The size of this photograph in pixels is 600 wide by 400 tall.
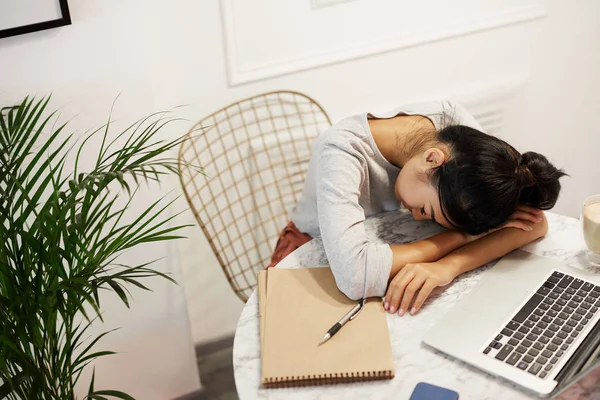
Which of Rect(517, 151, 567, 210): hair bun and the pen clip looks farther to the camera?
Rect(517, 151, 567, 210): hair bun

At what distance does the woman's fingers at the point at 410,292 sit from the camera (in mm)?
1402

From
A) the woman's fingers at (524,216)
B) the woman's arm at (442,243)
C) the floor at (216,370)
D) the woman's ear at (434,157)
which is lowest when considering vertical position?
the floor at (216,370)

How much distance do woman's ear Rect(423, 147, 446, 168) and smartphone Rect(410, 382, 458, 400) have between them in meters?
0.51

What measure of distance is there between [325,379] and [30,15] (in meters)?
1.09

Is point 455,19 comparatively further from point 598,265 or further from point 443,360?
point 443,360

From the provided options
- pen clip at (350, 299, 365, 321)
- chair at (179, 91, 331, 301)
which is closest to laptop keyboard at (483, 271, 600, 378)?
pen clip at (350, 299, 365, 321)

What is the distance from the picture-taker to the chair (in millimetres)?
2145

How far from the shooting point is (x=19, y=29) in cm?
161

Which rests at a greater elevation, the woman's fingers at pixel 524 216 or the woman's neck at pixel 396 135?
the woman's neck at pixel 396 135

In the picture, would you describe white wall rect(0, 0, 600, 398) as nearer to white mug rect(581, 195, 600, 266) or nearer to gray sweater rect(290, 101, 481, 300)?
gray sweater rect(290, 101, 481, 300)

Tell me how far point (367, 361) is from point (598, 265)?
601 mm

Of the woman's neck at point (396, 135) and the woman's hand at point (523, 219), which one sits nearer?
the woman's hand at point (523, 219)

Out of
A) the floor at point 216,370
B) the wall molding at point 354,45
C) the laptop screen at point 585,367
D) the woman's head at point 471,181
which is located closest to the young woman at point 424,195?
the woman's head at point 471,181

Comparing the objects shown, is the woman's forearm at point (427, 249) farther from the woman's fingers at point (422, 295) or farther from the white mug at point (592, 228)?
the white mug at point (592, 228)
